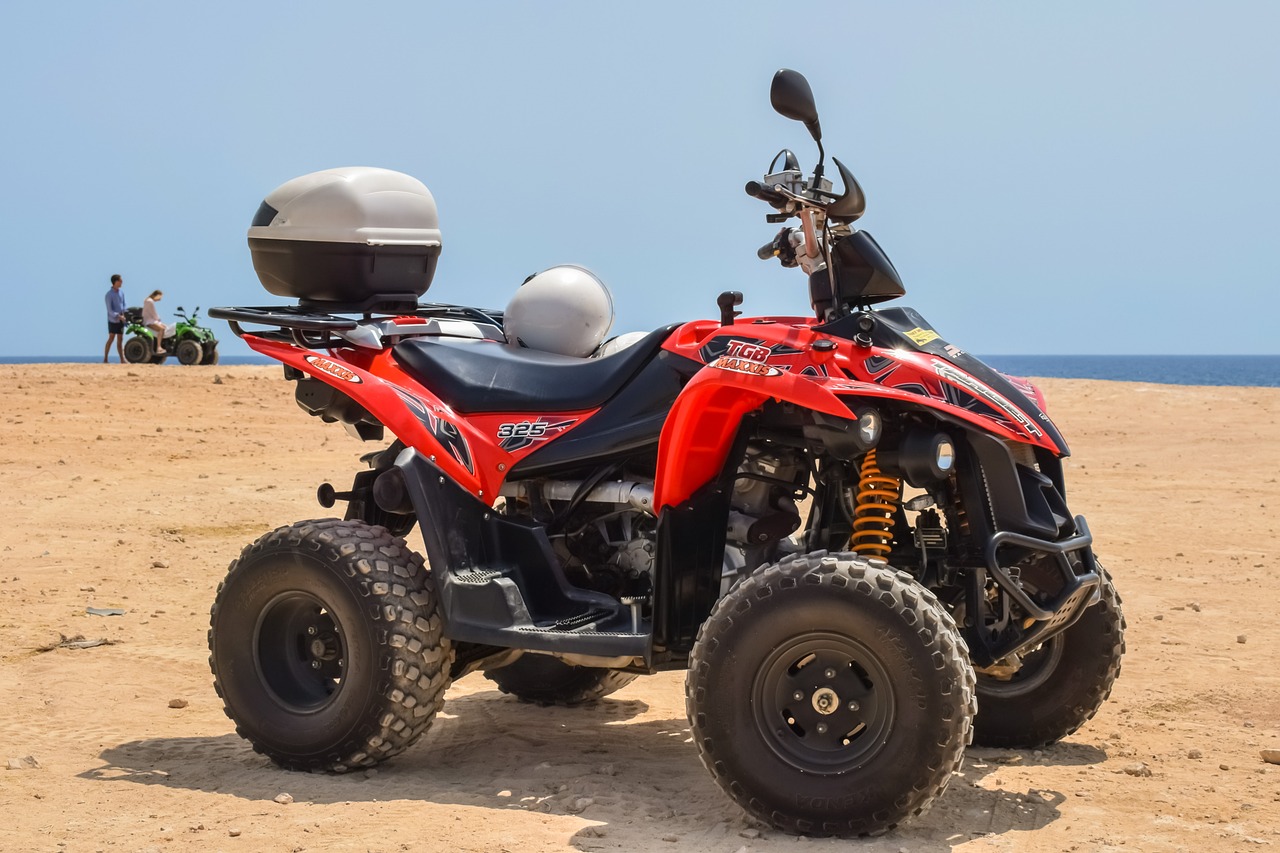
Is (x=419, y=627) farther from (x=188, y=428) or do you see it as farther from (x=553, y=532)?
(x=188, y=428)

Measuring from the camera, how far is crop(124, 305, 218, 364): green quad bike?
27.8m

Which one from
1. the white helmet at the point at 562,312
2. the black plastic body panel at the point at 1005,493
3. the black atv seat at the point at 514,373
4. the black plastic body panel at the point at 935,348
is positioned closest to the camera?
the black plastic body panel at the point at 1005,493

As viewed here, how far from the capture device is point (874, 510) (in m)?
5.50

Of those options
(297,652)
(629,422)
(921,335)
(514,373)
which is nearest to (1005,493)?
(921,335)

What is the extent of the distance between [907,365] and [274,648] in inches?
108

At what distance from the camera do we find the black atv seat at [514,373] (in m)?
6.14

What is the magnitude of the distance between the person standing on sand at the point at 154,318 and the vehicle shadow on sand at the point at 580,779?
22.0m

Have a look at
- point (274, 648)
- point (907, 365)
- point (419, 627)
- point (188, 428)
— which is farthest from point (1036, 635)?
point (188, 428)

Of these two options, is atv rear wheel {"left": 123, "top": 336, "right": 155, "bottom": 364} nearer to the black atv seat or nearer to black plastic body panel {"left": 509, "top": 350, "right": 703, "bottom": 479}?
the black atv seat

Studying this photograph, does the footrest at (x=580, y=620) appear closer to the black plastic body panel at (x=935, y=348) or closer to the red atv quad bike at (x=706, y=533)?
the red atv quad bike at (x=706, y=533)

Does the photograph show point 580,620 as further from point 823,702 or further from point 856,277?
point 856,277

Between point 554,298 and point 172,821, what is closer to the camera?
point 172,821

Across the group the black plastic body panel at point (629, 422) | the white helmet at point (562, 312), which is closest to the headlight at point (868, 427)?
the black plastic body panel at point (629, 422)

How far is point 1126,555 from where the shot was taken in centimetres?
1120
